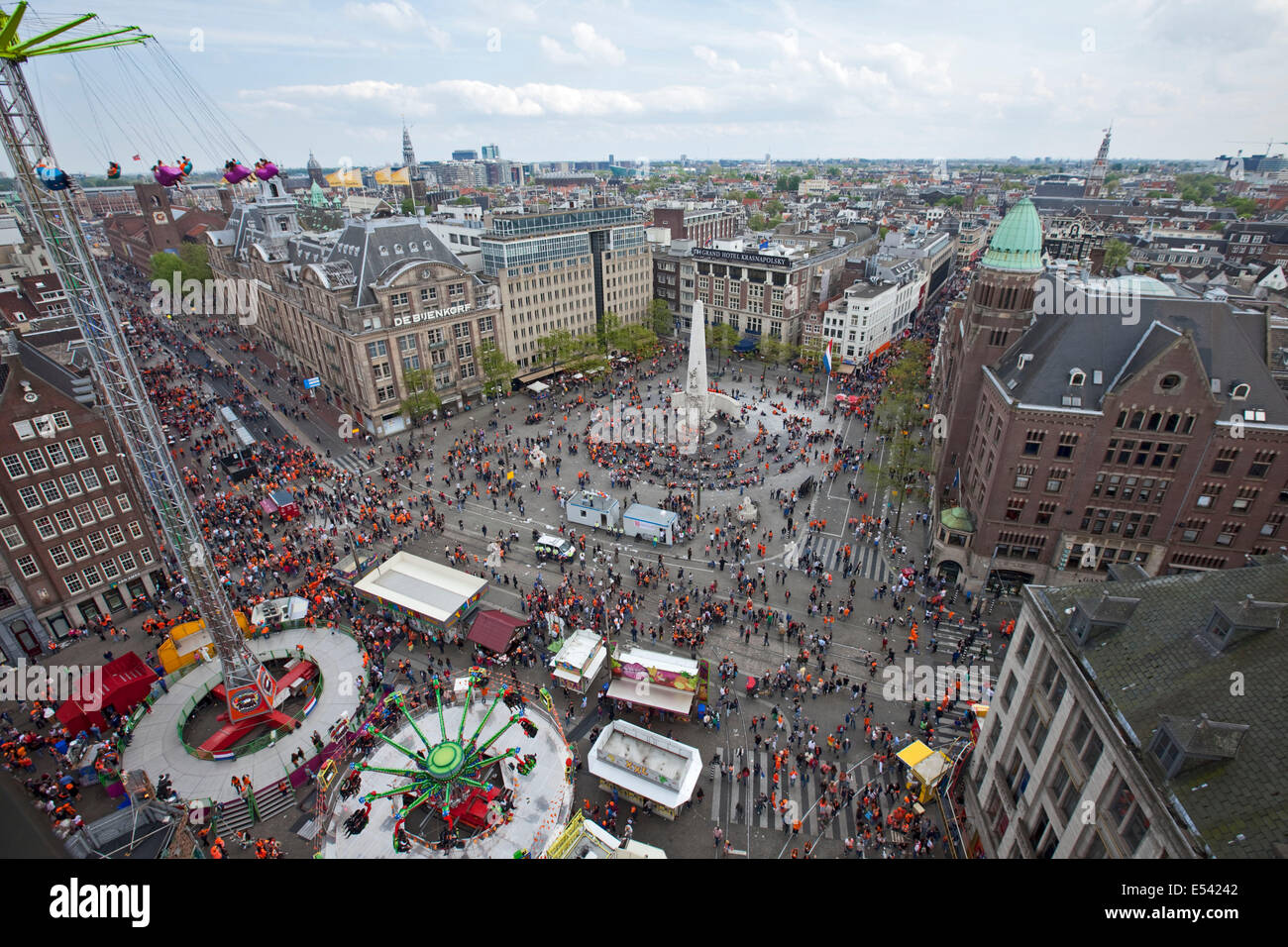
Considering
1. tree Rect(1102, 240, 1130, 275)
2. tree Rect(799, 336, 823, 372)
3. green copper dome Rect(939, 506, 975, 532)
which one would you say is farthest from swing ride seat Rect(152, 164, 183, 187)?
tree Rect(1102, 240, 1130, 275)

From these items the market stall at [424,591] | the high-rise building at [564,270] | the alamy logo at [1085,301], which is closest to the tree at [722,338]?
the high-rise building at [564,270]

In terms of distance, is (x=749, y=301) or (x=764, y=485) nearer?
(x=764, y=485)

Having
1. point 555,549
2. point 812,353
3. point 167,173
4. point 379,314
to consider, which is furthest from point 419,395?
point 812,353

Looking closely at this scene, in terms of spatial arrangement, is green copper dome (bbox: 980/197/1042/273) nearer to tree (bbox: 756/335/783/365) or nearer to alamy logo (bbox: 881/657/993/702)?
alamy logo (bbox: 881/657/993/702)

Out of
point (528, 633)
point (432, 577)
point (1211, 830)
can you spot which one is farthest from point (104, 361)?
point (1211, 830)

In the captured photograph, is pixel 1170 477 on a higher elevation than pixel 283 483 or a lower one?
higher

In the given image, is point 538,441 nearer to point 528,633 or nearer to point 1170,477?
point 528,633

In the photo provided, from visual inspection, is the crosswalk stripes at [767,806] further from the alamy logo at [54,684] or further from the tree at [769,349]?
the tree at [769,349]
